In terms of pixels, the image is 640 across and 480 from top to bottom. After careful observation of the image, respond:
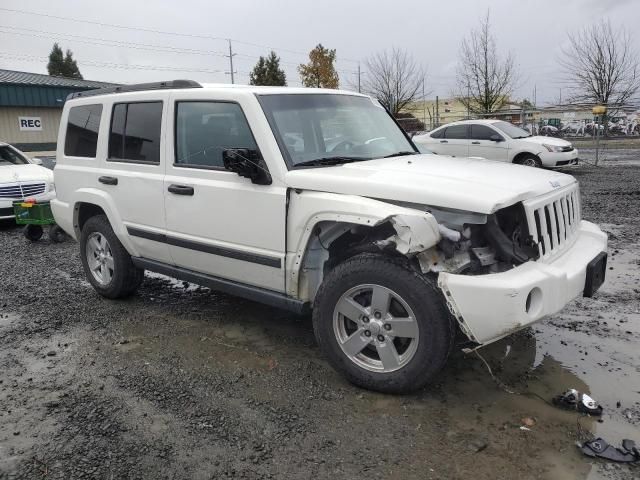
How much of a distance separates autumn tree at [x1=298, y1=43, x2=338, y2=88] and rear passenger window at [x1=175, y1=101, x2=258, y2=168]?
36315mm

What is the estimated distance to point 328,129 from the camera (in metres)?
4.22

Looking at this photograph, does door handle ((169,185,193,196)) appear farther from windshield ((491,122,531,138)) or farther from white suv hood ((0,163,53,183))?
windshield ((491,122,531,138))

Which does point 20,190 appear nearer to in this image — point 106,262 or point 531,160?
point 106,262

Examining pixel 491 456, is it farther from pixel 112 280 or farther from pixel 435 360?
pixel 112 280

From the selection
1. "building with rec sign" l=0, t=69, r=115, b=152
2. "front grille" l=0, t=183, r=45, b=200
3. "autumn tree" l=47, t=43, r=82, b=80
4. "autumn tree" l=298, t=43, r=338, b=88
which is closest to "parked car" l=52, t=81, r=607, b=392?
"front grille" l=0, t=183, r=45, b=200

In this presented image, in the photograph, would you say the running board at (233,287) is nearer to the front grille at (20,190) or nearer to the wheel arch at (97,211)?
the wheel arch at (97,211)

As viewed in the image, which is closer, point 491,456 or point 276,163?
point 491,456

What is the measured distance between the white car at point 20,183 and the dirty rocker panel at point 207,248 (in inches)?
218

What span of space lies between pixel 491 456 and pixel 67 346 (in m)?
3.32

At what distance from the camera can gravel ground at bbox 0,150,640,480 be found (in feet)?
9.23

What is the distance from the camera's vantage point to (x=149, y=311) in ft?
17.0

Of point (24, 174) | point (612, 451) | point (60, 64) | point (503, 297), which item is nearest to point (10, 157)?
point (24, 174)

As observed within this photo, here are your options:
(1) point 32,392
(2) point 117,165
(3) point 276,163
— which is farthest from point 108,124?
(1) point 32,392

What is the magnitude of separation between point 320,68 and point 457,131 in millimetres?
26359
